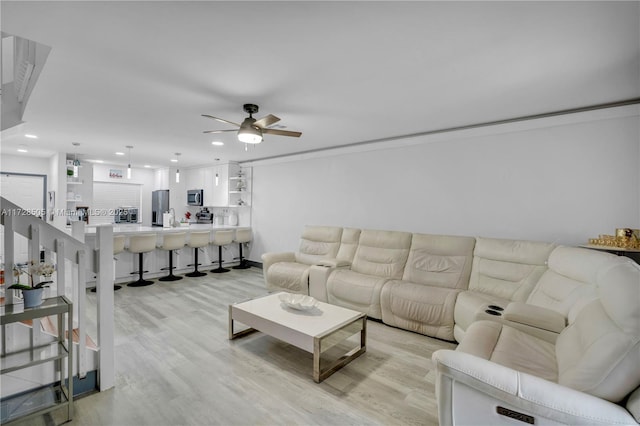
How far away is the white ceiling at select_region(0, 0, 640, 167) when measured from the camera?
161 centimetres

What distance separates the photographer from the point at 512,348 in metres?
1.97

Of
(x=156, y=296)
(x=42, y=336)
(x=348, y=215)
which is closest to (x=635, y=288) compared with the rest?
(x=42, y=336)

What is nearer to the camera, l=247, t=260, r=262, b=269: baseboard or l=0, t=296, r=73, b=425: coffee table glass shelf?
l=0, t=296, r=73, b=425: coffee table glass shelf

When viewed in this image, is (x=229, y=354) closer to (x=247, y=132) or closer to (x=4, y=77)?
(x=247, y=132)

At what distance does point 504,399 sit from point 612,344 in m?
0.50

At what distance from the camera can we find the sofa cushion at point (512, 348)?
1.78m

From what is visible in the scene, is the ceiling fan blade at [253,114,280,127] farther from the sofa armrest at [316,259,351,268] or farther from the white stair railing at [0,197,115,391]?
the sofa armrest at [316,259,351,268]

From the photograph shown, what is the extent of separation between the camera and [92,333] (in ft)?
10.4

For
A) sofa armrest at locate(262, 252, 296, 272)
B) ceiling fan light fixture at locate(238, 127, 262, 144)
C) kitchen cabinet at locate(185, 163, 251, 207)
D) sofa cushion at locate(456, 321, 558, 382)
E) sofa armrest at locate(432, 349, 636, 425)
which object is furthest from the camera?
kitchen cabinet at locate(185, 163, 251, 207)

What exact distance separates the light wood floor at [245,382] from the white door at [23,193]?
186 inches

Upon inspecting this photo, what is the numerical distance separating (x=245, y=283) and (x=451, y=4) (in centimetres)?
493

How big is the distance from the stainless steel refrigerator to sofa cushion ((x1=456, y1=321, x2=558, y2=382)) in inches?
317

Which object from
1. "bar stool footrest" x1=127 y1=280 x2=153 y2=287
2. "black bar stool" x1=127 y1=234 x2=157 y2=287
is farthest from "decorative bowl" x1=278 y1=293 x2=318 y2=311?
"bar stool footrest" x1=127 y1=280 x2=153 y2=287

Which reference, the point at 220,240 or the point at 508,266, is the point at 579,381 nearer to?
the point at 508,266
